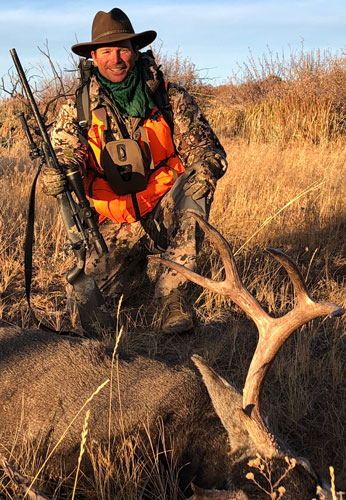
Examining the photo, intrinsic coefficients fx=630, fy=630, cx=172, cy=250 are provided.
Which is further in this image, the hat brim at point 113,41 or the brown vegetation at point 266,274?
the hat brim at point 113,41

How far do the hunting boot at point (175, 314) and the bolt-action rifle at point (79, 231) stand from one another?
1.33ft

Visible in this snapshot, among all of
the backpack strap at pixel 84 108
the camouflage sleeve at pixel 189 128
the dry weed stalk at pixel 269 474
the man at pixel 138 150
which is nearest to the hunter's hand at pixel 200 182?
the man at pixel 138 150

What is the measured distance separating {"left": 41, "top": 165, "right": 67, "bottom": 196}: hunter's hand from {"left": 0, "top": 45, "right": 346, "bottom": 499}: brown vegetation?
91 cm

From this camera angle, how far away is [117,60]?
480 centimetres

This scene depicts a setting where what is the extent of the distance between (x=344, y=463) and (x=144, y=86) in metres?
3.12

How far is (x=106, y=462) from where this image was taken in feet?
8.71

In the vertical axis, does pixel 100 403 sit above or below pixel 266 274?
above

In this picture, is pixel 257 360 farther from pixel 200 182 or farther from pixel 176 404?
pixel 200 182

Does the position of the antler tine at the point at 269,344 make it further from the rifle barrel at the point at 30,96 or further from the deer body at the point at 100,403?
the rifle barrel at the point at 30,96

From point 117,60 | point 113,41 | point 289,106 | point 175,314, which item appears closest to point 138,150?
point 117,60

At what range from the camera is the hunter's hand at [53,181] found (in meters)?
4.42

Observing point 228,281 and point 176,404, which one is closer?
point 228,281

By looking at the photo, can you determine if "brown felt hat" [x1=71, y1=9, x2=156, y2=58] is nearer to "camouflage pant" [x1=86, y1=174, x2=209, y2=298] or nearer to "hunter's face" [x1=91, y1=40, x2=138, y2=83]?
"hunter's face" [x1=91, y1=40, x2=138, y2=83]

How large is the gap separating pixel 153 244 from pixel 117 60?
148 cm
